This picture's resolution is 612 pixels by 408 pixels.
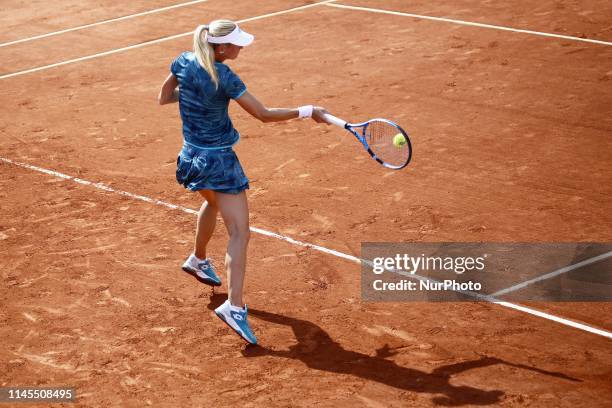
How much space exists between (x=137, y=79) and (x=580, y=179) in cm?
687

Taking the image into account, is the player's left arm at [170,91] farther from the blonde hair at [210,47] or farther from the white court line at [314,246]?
the white court line at [314,246]

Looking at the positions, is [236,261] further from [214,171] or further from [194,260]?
[194,260]

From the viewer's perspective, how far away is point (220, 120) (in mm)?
6547

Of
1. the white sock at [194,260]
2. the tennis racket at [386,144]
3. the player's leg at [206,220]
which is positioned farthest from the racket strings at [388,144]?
the white sock at [194,260]

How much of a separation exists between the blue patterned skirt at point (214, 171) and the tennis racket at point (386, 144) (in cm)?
93

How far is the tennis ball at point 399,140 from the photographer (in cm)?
684

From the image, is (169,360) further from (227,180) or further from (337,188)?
(337,188)

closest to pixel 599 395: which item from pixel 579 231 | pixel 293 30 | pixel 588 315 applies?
pixel 588 315

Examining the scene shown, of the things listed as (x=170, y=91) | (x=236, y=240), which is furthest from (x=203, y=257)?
(x=170, y=91)

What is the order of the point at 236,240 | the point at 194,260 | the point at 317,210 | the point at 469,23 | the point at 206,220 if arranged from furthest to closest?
the point at 469,23, the point at 317,210, the point at 194,260, the point at 206,220, the point at 236,240

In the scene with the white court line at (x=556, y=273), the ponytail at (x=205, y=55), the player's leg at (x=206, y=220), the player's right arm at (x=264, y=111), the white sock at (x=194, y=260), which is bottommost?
the white court line at (x=556, y=273)

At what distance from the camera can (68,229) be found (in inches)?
343

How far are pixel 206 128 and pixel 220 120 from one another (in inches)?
4.7

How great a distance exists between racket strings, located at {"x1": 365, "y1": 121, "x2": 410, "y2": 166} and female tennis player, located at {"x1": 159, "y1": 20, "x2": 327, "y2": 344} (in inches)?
26.7
